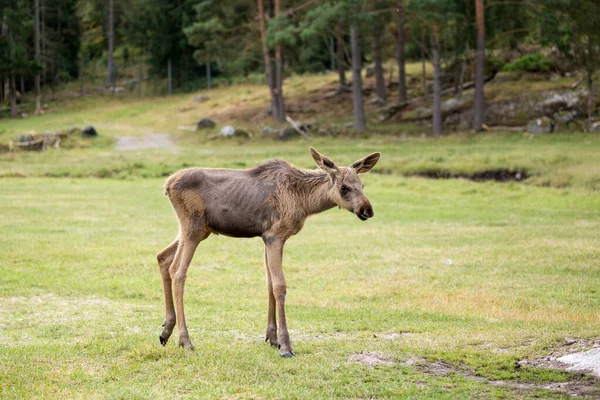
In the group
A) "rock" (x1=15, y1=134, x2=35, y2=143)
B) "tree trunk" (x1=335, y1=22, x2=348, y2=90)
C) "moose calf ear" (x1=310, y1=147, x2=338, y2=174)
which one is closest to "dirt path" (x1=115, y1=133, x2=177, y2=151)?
"rock" (x1=15, y1=134, x2=35, y2=143)

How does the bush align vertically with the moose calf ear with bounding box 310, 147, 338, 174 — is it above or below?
above

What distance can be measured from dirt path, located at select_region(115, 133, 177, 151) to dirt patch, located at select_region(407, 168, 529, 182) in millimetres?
17434

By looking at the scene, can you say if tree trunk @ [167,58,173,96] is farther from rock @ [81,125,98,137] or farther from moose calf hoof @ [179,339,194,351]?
moose calf hoof @ [179,339,194,351]

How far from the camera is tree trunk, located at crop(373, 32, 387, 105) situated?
48.6 meters

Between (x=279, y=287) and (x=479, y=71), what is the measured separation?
34.1m

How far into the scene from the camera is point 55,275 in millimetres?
15023

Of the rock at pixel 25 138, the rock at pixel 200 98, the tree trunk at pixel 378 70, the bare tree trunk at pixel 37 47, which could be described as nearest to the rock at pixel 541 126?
the tree trunk at pixel 378 70

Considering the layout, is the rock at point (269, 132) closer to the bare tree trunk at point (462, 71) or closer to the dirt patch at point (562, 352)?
the bare tree trunk at point (462, 71)

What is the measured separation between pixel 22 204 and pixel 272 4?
99.8ft

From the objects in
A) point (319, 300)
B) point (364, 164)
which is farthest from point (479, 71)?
point (364, 164)

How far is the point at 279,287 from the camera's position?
30.5ft

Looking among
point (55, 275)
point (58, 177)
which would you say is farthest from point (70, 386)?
point (58, 177)

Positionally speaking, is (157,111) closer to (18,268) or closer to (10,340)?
(18,268)

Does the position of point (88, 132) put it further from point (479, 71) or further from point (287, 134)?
point (479, 71)
